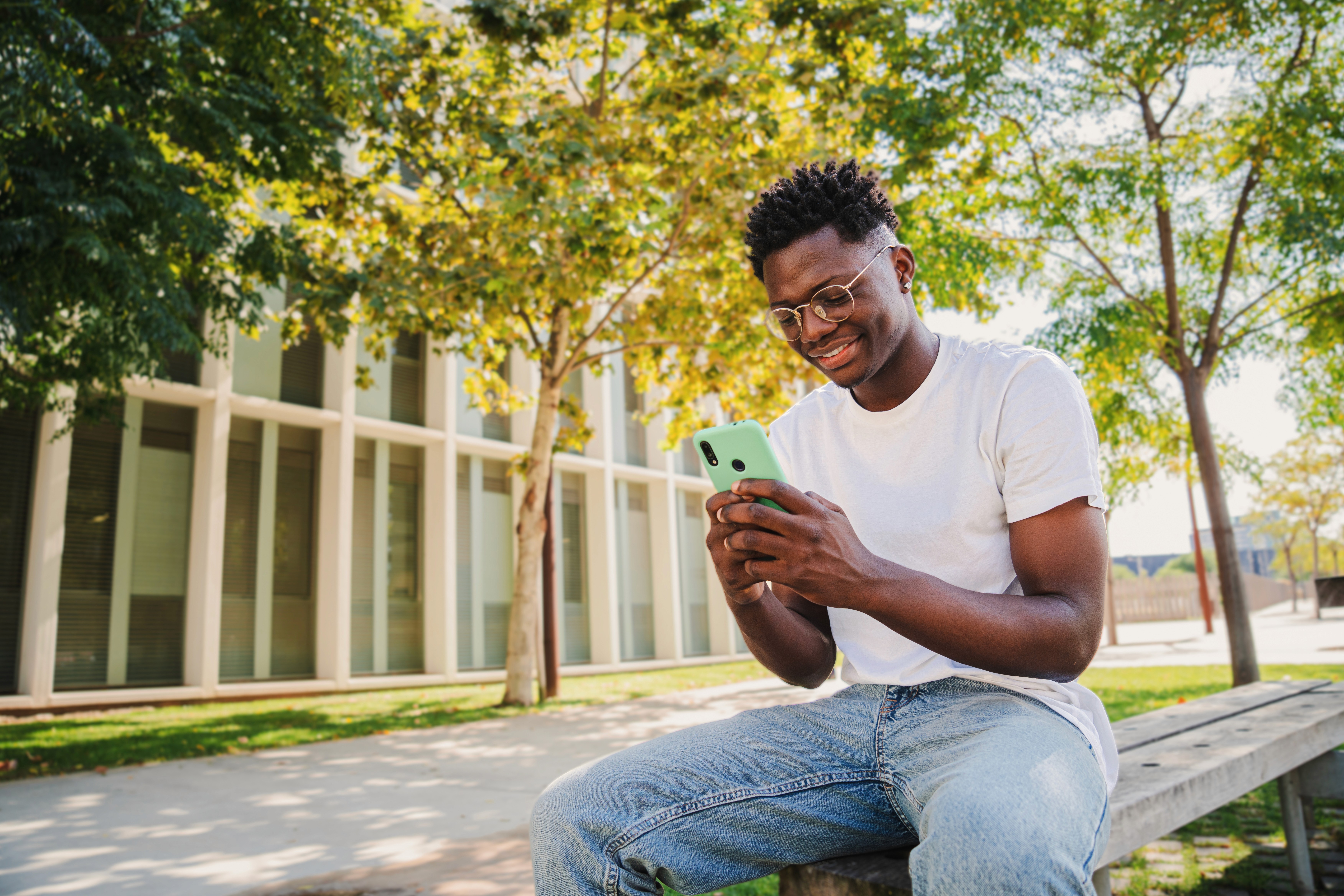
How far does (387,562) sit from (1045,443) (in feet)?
48.1

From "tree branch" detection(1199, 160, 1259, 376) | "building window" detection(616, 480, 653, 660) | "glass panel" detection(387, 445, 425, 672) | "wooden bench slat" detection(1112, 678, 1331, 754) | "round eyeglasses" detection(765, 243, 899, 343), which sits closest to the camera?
"round eyeglasses" detection(765, 243, 899, 343)

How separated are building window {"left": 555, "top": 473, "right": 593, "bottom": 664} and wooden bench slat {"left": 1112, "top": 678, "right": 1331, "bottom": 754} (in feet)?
45.2

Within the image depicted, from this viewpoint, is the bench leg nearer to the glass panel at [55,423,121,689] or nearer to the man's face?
the man's face

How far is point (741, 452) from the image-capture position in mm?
1663

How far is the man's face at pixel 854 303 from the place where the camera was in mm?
2004

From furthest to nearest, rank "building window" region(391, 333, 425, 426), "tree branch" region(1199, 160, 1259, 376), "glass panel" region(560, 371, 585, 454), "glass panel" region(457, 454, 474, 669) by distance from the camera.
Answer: "glass panel" region(560, 371, 585, 454) → "glass panel" region(457, 454, 474, 669) → "building window" region(391, 333, 425, 426) → "tree branch" region(1199, 160, 1259, 376)

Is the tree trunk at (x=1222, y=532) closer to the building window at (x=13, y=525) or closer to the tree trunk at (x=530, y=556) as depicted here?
the tree trunk at (x=530, y=556)

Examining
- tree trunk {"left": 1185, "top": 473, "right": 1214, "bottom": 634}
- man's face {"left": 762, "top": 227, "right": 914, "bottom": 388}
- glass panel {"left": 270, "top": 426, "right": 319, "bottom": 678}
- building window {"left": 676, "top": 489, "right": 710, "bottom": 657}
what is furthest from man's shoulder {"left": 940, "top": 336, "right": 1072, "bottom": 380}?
tree trunk {"left": 1185, "top": 473, "right": 1214, "bottom": 634}

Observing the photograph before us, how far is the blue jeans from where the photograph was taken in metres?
1.60

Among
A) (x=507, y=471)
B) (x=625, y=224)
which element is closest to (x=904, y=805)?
(x=625, y=224)

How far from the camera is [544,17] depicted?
9.30 meters

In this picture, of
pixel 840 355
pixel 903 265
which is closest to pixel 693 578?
pixel 903 265

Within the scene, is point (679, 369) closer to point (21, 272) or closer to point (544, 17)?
point (544, 17)

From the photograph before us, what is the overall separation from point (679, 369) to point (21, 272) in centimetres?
832
